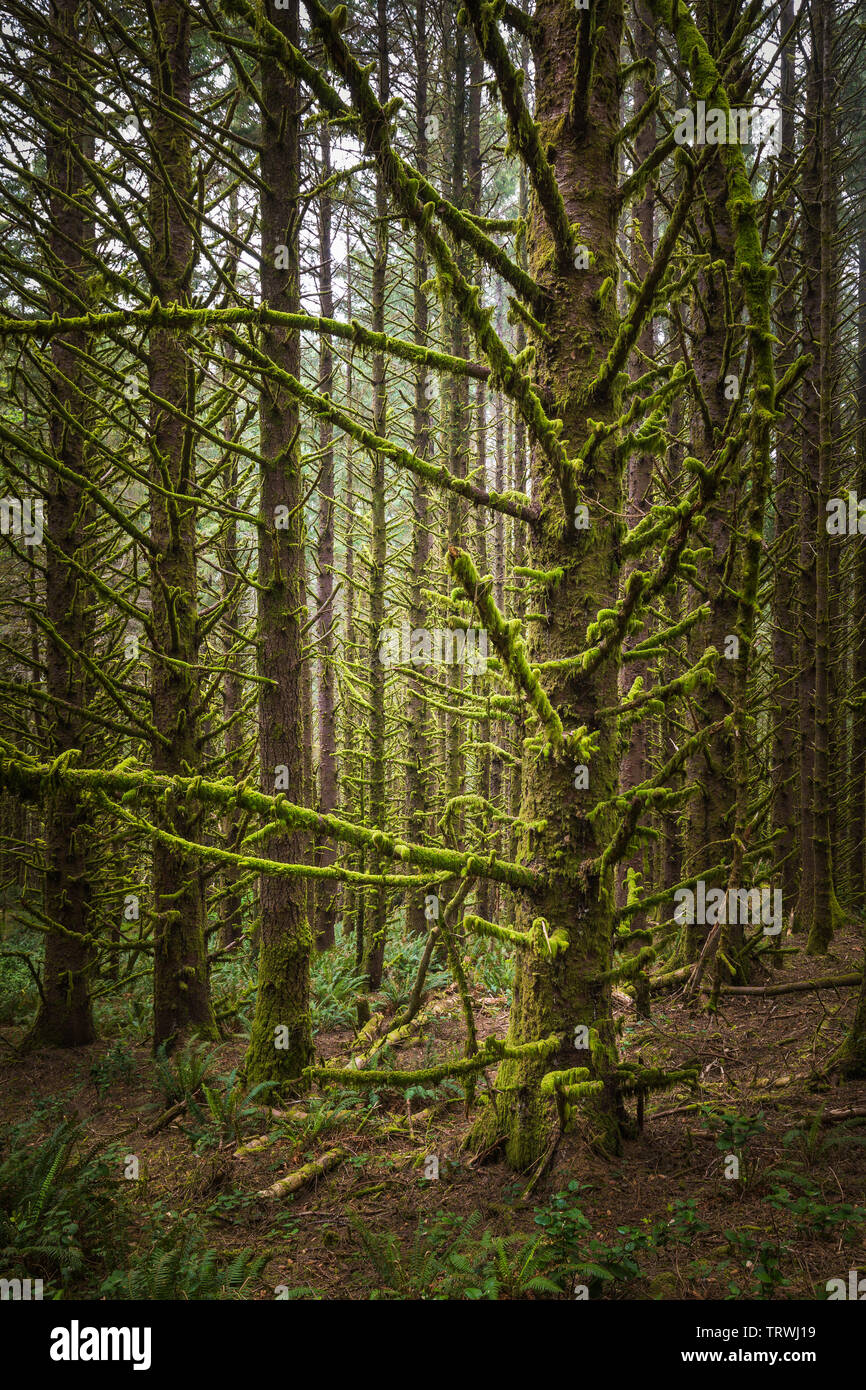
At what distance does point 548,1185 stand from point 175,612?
5.16 m

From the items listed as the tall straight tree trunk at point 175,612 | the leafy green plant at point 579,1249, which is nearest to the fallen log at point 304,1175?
the leafy green plant at point 579,1249

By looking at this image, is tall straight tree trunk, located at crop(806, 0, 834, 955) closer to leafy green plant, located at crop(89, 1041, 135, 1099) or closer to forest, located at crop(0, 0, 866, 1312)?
forest, located at crop(0, 0, 866, 1312)

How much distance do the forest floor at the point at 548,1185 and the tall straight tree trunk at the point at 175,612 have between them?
0.97 m

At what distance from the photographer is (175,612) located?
6.23 meters

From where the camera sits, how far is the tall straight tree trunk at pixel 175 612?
6262 millimetres

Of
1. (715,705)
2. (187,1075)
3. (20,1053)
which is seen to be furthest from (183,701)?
(715,705)

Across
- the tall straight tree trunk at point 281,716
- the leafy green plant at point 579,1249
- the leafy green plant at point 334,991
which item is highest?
the tall straight tree trunk at point 281,716

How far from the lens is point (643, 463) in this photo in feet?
28.6

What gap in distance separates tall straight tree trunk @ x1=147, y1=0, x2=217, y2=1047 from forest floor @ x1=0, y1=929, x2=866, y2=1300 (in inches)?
38.4

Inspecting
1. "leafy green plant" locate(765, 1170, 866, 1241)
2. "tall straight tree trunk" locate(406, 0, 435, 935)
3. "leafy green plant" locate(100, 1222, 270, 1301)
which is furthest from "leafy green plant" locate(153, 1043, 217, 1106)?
"tall straight tree trunk" locate(406, 0, 435, 935)

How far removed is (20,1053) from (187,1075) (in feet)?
8.29

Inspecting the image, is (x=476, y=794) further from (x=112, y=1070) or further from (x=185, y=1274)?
(x=112, y=1070)

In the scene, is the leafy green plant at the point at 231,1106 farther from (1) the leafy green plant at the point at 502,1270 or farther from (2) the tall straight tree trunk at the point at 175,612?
(1) the leafy green plant at the point at 502,1270
